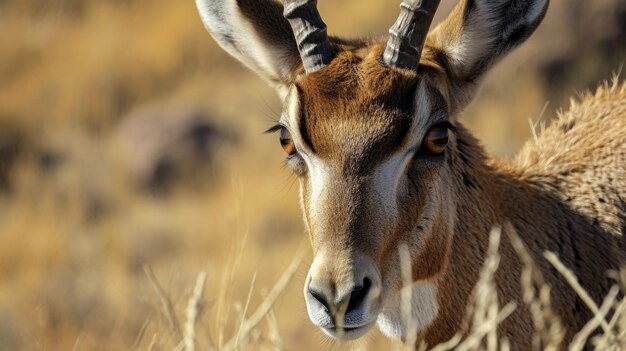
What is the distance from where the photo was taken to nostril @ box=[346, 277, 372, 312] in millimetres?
5375

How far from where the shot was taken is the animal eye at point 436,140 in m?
6.07

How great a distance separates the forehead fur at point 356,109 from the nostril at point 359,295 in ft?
2.26

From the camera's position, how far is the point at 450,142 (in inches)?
255

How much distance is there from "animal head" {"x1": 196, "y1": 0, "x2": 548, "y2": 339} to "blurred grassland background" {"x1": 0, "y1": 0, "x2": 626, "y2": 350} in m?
5.62

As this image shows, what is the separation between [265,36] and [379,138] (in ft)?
4.37

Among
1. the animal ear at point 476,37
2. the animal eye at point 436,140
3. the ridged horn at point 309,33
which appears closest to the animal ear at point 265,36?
the ridged horn at point 309,33

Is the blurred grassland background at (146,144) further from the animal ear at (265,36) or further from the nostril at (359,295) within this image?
the nostril at (359,295)

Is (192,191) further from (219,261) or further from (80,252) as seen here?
(219,261)

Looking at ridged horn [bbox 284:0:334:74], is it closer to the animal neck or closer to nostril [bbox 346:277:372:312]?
the animal neck

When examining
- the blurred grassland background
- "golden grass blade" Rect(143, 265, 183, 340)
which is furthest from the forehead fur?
the blurred grassland background

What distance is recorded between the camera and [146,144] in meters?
22.3

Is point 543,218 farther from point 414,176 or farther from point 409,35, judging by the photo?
point 409,35

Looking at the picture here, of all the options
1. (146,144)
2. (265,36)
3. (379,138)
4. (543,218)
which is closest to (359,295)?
(379,138)

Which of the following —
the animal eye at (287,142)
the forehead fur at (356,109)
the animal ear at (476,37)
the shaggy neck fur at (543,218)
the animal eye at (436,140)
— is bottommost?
the shaggy neck fur at (543,218)
